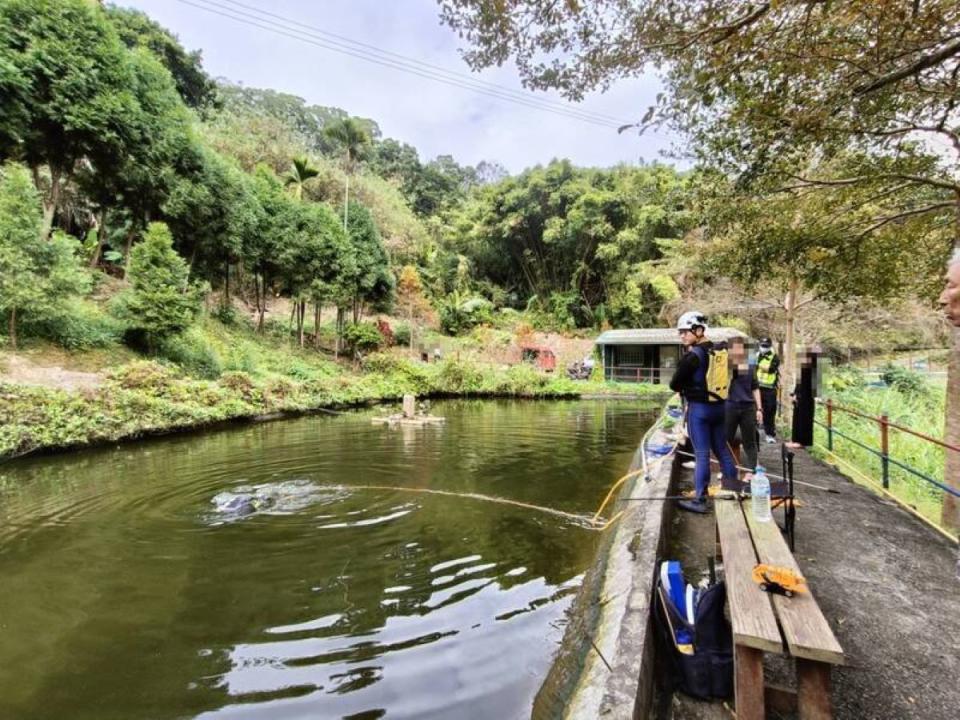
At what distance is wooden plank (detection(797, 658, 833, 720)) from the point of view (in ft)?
5.58

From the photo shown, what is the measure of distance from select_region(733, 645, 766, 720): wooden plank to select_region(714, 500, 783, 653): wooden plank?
0.08 m

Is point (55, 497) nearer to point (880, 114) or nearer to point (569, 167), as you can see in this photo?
point (880, 114)

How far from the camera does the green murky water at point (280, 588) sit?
293 centimetres

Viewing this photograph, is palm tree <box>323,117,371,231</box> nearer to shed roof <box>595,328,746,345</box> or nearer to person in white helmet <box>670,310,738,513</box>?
shed roof <box>595,328,746,345</box>

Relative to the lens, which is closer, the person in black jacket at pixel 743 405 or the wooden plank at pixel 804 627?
the wooden plank at pixel 804 627

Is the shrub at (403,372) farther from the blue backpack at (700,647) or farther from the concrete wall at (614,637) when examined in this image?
the blue backpack at (700,647)

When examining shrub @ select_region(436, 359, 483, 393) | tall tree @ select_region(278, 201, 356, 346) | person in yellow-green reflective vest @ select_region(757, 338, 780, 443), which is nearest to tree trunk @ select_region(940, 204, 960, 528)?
person in yellow-green reflective vest @ select_region(757, 338, 780, 443)

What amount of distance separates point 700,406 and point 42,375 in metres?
14.4

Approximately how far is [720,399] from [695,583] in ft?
5.62

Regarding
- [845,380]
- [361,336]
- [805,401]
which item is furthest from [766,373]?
[361,336]

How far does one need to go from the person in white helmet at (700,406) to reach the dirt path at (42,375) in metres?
12.3

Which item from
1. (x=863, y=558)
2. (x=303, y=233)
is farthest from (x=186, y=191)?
(x=863, y=558)

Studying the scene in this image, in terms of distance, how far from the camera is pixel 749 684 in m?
1.84

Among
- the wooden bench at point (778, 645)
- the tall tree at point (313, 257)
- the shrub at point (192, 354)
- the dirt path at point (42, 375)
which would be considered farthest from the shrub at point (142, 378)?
the wooden bench at point (778, 645)
